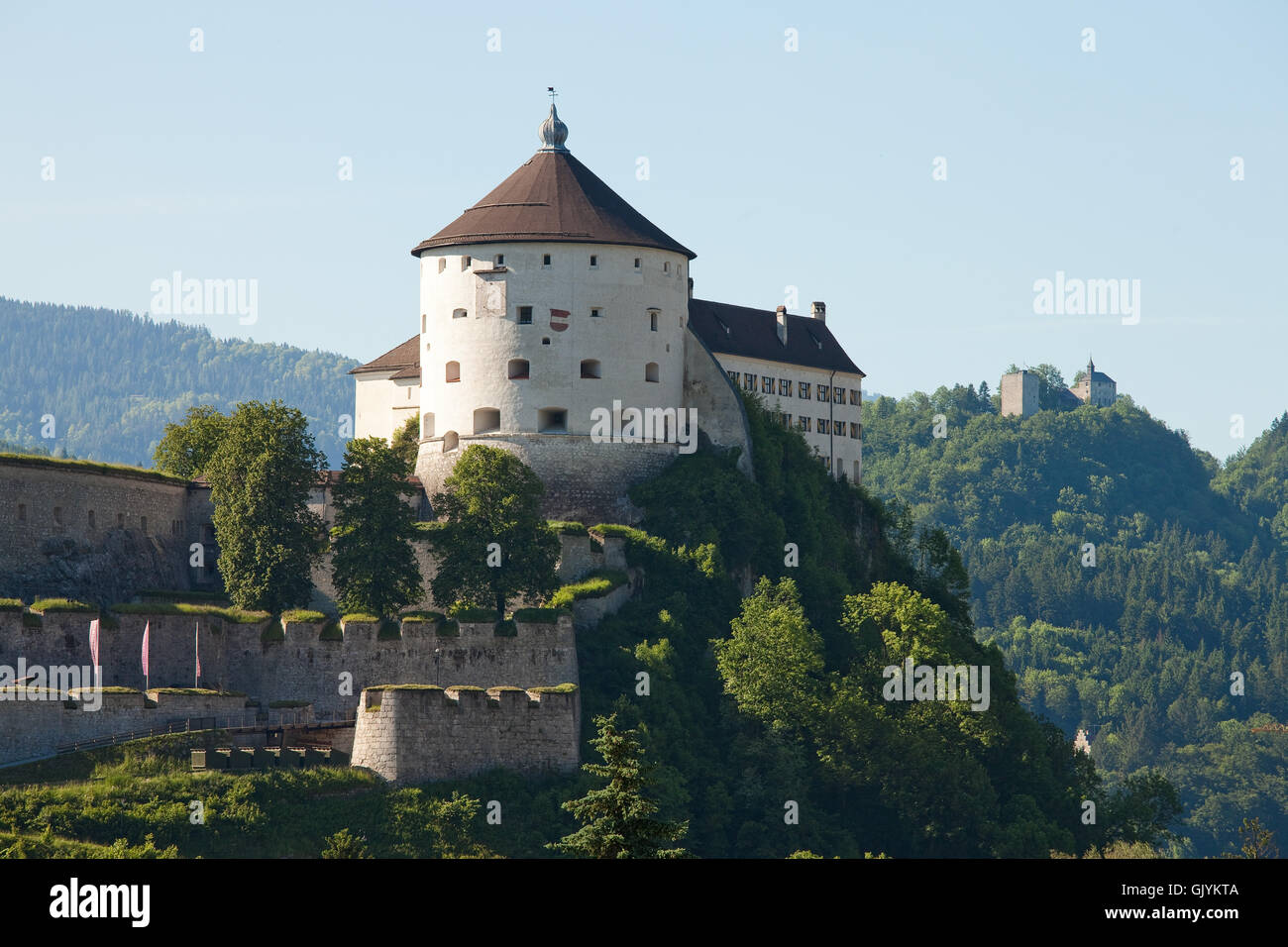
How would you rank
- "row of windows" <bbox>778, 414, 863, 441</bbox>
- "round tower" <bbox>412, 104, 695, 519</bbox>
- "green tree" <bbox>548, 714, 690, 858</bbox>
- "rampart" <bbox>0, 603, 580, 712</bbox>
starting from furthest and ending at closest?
"row of windows" <bbox>778, 414, 863, 441</bbox>
"round tower" <bbox>412, 104, 695, 519</bbox>
"rampart" <bbox>0, 603, 580, 712</bbox>
"green tree" <bbox>548, 714, 690, 858</bbox>

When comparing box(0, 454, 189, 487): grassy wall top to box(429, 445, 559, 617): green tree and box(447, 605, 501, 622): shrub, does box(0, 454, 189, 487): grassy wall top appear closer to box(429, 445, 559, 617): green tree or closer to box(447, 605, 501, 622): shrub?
box(429, 445, 559, 617): green tree

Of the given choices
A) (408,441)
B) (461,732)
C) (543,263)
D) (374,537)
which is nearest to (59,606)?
(461,732)

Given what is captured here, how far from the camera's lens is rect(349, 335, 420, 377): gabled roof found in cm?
10106

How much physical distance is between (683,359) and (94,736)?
1391 inches

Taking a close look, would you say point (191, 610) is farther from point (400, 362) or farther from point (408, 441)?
point (400, 362)

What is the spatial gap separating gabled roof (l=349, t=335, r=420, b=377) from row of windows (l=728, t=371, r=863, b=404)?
556 inches

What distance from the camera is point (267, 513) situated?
8138 centimetres

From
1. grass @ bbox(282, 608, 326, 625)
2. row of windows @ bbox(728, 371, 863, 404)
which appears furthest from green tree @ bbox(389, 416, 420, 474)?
grass @ bbox(282, 608, 326, 625)

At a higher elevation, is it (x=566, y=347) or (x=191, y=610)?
(x=566, y=347)

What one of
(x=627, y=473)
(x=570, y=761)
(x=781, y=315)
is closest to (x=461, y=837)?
(x=570, y=761)

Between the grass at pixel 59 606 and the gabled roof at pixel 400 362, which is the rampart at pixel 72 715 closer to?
the grass at pixel 59 606

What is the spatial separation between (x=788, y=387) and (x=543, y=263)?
17.8 metres

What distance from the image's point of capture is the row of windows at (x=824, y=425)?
103812 mm

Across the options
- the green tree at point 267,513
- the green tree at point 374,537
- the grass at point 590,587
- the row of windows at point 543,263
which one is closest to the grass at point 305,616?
the green tree at point 267,513
